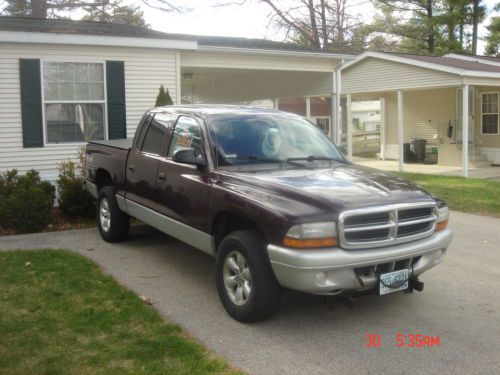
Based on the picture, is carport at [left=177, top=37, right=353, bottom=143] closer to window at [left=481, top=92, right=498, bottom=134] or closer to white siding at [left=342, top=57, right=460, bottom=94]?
white siding at [left=342, top=57, right=460, bottom=94]

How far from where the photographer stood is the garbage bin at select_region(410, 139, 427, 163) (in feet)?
67.7

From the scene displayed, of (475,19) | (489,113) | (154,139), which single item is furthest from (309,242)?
(475,19)

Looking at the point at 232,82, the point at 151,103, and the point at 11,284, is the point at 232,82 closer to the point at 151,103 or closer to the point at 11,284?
the point at 151,103

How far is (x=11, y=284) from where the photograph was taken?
233 inches

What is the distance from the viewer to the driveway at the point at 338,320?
4094 mm

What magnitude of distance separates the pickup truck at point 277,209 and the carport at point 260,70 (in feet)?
24.3

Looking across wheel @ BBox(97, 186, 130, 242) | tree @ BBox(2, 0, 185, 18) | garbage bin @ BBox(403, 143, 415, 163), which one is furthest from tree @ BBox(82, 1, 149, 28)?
wheel @ BBox(97, 186, 130, 242)

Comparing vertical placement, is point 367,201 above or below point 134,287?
above

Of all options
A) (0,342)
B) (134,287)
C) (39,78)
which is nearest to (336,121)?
(39,78)

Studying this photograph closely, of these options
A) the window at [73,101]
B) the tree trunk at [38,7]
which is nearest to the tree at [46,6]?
the tree trunk at [38,7]

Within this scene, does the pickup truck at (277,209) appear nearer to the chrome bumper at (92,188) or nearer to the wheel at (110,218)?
the wheel at (110,218)

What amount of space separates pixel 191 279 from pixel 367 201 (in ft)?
8.22

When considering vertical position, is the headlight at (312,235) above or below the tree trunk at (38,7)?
below

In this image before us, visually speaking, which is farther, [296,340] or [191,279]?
[191,279]
